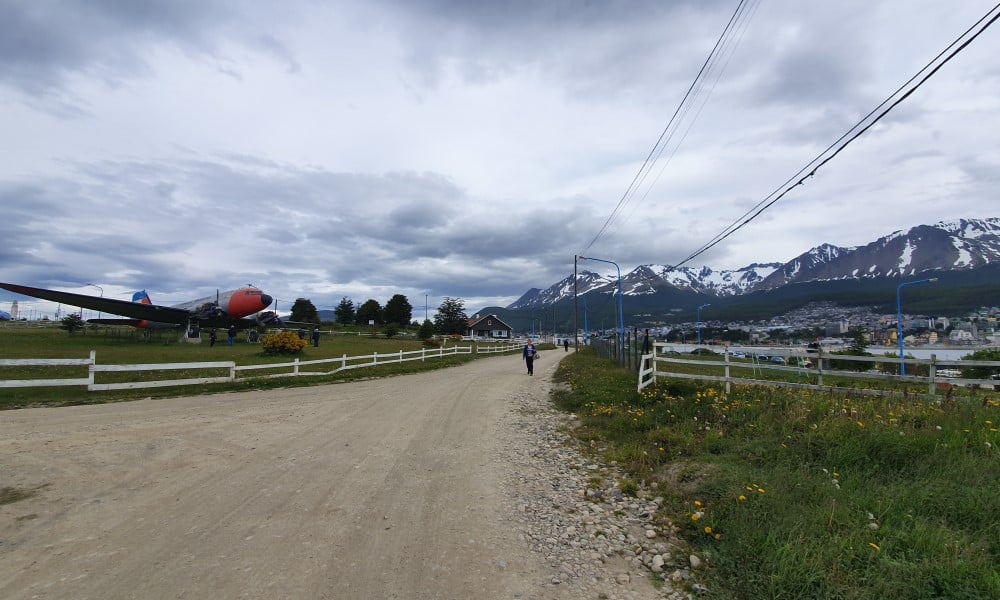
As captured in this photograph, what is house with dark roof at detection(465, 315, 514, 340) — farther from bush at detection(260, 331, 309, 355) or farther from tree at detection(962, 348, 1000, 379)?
tree at detection(962, 348, 1000, 379)

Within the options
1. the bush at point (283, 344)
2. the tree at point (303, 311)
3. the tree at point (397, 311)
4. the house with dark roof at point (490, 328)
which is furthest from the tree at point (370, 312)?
the bush at point (283, 344)

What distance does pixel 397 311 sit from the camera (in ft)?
358

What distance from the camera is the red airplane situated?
1468 inches

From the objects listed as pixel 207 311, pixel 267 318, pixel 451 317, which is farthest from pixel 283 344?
pixel 451 317

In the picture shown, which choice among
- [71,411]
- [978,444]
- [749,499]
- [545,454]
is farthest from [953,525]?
[71,411]

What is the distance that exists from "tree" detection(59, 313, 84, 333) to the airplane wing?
14790 millimetres

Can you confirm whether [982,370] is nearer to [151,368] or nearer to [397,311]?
[151,368]

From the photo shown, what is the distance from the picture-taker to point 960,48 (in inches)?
244

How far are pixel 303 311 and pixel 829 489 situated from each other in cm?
11187

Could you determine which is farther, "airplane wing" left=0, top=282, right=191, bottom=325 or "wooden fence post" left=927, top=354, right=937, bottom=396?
"airplane wing" left=0, top=282, right=191, bottom=325

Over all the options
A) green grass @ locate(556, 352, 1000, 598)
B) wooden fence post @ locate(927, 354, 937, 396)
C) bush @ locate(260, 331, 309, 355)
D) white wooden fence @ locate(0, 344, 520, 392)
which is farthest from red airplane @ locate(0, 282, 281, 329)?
wooden fence post @ locate(927, 354, 937, 396)

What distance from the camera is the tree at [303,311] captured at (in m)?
103

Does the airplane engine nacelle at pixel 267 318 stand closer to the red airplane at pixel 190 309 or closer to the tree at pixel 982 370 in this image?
the red airplane at pixel 190 309

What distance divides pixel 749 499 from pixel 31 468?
9082mm
